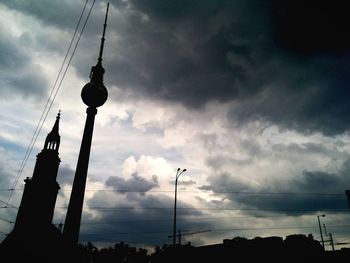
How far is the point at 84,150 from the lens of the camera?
95.0 feet

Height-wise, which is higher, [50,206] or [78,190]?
[50,206]

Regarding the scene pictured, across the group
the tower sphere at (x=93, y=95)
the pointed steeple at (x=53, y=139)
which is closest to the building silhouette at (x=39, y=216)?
the pointed steeple at (x=53, y=139)

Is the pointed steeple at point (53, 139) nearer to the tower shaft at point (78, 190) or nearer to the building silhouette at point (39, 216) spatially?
the building silhouette at point (39, 216)

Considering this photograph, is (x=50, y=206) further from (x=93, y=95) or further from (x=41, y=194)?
(x=93, y=95)

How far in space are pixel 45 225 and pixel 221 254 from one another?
2515 centimetres

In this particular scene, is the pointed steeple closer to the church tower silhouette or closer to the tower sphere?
the church tower silhouette

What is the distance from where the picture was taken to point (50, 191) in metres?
42.8

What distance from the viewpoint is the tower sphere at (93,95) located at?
31.8 meters

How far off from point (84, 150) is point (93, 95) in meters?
6.64

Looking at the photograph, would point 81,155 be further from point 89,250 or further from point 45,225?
point 89,250

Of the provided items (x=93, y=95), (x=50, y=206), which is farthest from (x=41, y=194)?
(x=93, y=95)

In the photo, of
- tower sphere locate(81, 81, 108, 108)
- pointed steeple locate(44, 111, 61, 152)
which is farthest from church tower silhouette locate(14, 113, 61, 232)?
tower sphere locate(81, 81, 108, 108)

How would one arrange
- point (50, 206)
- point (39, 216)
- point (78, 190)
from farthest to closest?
1. point (50, 206)
2. point (39, 216)
3. point (78, 190)

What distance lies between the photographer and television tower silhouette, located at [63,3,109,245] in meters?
26.7
